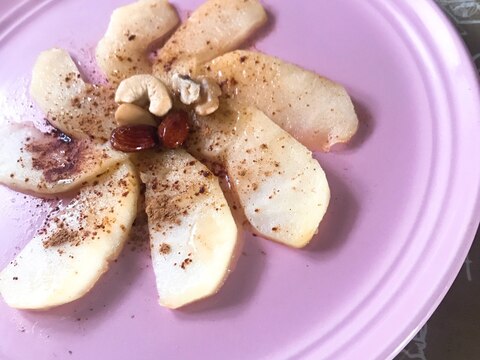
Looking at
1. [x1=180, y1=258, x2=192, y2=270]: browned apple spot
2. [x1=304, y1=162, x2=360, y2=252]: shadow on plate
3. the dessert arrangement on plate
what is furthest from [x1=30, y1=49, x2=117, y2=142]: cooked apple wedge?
[x1=304, y1=162, x2=360, y2=252]: shadow on plate

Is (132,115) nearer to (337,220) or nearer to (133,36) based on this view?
(133,36)

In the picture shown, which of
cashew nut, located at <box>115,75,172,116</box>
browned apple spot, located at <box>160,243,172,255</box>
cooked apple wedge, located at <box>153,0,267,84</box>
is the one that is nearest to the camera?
browned apple spot, located at <box>160,243,172,255</box>

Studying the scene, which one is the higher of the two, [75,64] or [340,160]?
[75,64]

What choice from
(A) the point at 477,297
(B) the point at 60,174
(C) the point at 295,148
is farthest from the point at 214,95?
(A) the point at 477,297

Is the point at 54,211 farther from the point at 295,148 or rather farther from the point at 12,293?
the point at 295,148

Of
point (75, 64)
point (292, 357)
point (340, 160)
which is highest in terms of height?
point (75, 64)

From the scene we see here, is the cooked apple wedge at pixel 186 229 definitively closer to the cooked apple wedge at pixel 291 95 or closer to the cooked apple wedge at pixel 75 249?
the cooked apple wedge at pixel 75 249

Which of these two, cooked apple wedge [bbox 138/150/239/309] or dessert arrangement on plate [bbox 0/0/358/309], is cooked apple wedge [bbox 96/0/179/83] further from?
cooked apple wedge [bbox 138/150/239/309]
